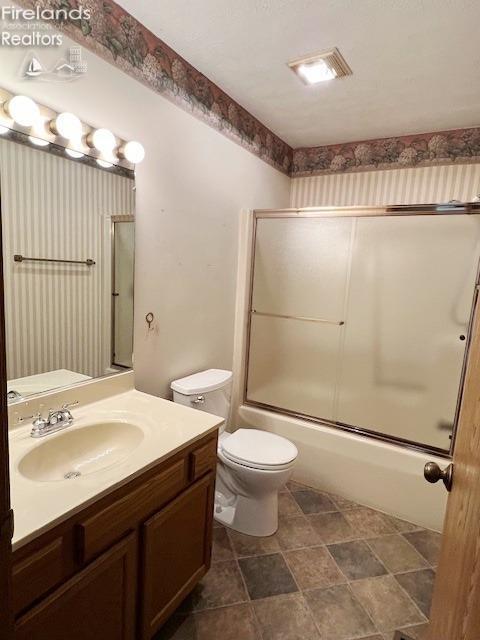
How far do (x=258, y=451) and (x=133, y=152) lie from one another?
162 centimetres

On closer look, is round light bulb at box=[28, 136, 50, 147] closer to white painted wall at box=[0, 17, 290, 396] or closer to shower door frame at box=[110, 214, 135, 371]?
white painted wall at box=[0, 17, 290, 396]

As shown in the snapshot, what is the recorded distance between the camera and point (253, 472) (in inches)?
71.9

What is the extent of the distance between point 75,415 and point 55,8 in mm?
1538

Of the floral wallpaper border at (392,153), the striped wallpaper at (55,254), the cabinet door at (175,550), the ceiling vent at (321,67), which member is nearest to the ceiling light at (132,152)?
the striped wallpaper at (55,254)

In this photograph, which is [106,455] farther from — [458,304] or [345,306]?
[458,304]

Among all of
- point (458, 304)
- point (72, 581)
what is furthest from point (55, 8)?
point (458, 304)

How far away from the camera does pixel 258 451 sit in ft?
6.34

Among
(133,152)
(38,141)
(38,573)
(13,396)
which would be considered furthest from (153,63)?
(38,573)

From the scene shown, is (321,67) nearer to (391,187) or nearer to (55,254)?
(391,187)

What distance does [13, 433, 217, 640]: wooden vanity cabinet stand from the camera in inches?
34.1

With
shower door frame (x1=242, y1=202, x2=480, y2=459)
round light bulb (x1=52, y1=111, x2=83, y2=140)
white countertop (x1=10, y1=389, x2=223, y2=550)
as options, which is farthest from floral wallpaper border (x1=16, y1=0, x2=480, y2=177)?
white countertop (x1=10, y1=389, x2=223, y2=550)

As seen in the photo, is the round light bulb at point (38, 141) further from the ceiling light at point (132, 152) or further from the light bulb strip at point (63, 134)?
the ceiling light at point (132, 152)

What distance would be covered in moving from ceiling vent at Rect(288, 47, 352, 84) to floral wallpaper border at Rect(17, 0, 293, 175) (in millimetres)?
498

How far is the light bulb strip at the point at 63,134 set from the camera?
1.19 m
